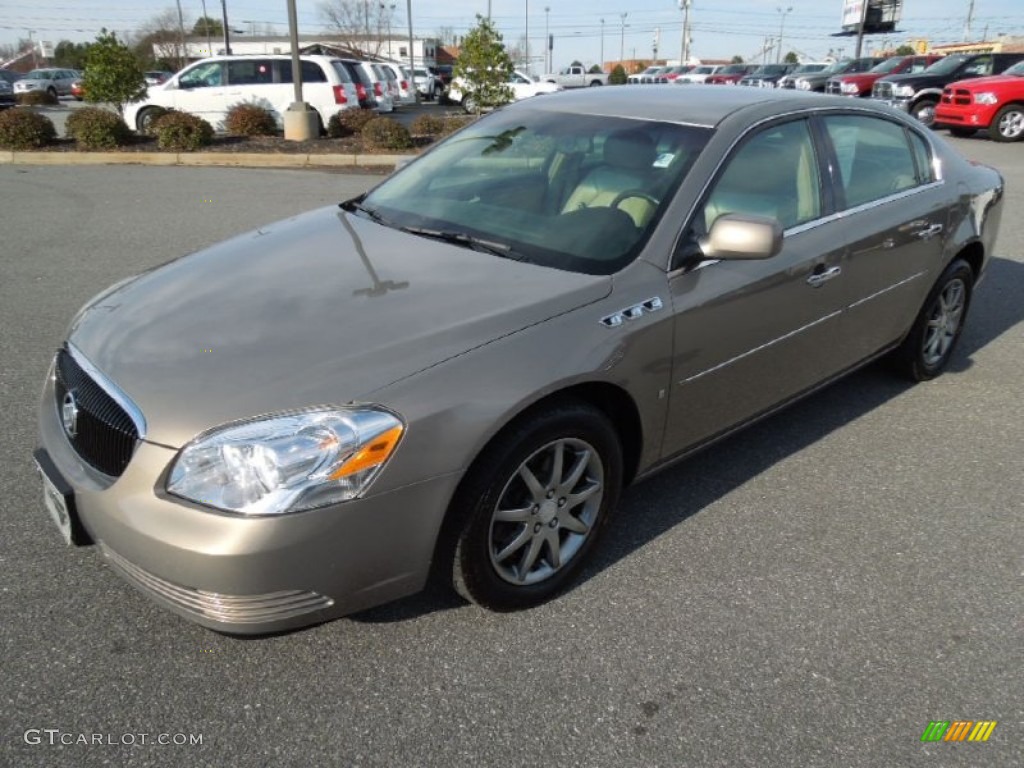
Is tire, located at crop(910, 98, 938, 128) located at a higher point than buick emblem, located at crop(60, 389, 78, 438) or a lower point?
lower

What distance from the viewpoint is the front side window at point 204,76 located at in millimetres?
16516

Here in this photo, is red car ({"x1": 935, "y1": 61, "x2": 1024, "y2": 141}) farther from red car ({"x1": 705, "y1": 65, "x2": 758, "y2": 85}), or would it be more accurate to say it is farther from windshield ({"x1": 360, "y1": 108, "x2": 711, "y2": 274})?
red car ({"x1": 705, "y1": 65, "x2": 758, "y2": 85})

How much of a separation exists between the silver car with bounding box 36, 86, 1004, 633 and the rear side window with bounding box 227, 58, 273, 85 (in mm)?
14404

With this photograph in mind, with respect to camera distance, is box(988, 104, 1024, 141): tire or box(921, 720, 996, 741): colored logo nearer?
box(921, 720, 996, 741): colored logo

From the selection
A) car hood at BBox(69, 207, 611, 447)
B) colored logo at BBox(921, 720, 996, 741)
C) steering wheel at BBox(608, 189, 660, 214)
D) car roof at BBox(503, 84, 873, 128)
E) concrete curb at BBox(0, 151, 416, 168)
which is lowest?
colored logo at BBox(921, 720, 996, 741)

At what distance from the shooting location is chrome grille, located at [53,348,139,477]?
2.23m

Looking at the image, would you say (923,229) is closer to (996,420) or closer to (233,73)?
(996,420)

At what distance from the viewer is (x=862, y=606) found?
274cm

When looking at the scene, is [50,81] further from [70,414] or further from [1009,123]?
[70,414]

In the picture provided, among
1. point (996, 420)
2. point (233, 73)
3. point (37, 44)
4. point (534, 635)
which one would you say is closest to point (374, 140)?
point (233, 73)

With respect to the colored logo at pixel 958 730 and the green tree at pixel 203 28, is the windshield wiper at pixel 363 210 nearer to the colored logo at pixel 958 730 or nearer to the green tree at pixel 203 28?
the colored logo at pixel 958 730

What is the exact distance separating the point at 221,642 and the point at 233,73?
647 inches
